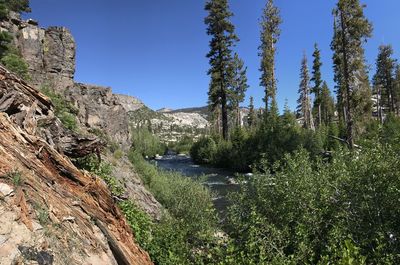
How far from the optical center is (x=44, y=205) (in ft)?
15.8

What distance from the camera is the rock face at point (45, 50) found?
17.5 meters

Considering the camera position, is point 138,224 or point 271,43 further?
point 271,43

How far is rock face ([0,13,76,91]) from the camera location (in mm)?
17545

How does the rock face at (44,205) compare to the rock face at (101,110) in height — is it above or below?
below

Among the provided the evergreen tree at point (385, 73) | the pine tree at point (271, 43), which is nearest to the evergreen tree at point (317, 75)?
the evergreen tree at point (385, 73)

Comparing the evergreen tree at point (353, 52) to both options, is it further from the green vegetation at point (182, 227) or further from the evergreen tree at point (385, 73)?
the evergreen tree at point (385, 73)

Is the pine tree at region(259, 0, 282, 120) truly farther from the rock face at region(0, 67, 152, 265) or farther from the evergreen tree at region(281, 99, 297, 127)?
the rock face at region(0, 67, 152, 265)

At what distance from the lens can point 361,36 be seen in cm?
2047

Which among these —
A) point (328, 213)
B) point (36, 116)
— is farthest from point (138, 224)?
point (328, 213)

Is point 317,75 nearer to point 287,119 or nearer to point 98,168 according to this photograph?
point 287,119

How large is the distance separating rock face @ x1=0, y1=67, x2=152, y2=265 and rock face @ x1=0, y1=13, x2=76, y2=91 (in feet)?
34.3

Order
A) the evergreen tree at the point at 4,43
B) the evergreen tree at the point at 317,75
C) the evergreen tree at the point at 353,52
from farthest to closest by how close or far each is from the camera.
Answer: the evergreen tree at the point at 317,75 → the evergreen tree at the point at 353,52 → the evergreen tree at the point at 4,43

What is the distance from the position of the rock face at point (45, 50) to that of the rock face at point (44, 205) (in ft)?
34.3

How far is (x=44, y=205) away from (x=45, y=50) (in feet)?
52.0
